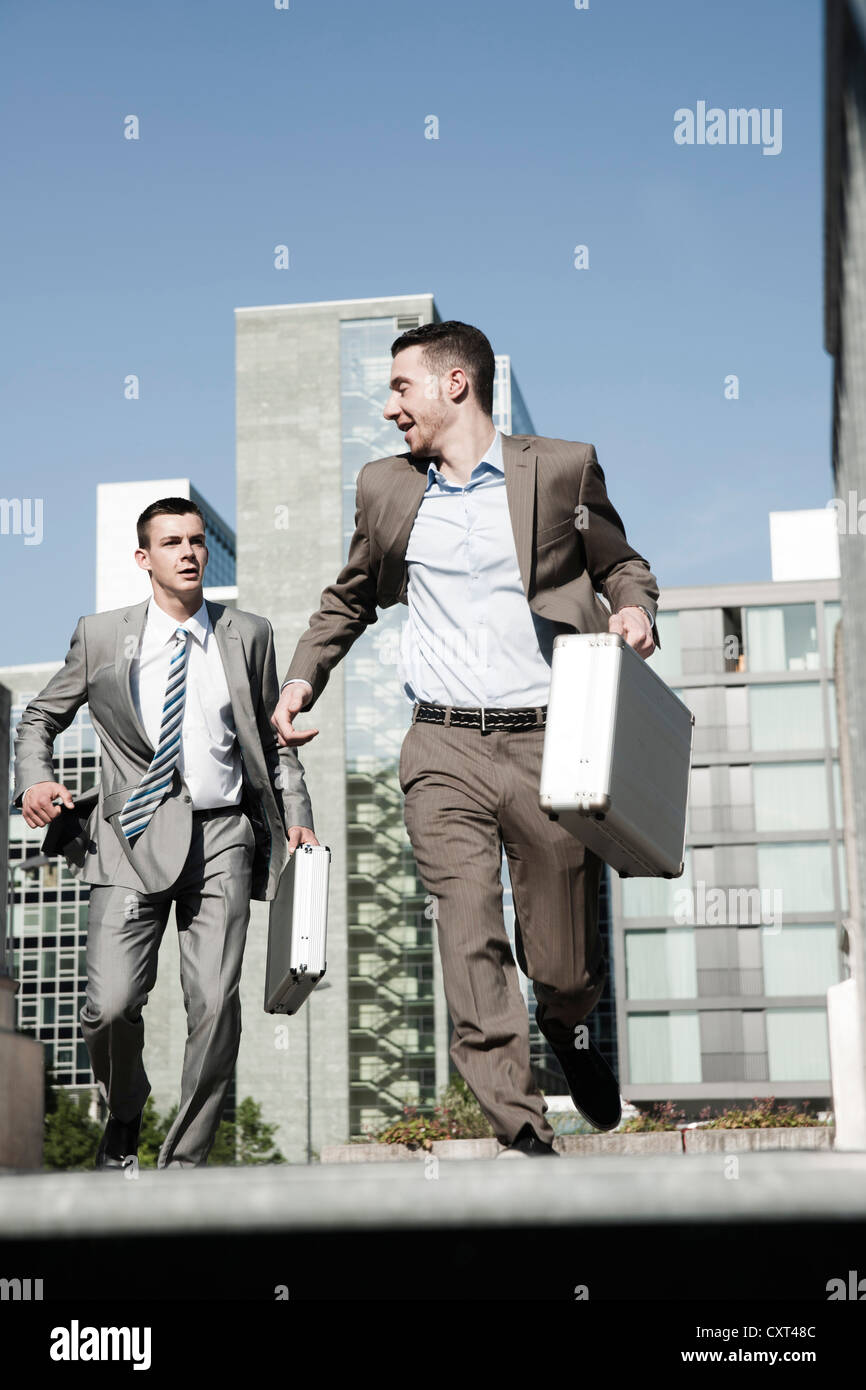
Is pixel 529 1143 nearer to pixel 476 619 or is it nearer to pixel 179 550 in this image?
pixel 476 619

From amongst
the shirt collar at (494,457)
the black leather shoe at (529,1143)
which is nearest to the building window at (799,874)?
the shirt collar at (494,457)

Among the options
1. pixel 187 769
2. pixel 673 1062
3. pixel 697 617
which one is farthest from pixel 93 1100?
pixel 187 769

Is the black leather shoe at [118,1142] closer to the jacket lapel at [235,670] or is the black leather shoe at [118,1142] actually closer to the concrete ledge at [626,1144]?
the jacket lapel at [235,670]

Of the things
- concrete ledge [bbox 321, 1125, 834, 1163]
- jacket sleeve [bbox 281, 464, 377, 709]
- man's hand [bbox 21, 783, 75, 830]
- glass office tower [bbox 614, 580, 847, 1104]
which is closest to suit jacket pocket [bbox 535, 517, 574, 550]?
jacket sleeve [bbox 281, 464, 377, 709]

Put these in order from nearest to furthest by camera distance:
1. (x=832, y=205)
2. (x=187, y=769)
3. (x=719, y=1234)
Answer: (x=719, y=1234) → (x=832, y=205) → (x=187, y=769)

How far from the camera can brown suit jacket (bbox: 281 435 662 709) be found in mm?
4957

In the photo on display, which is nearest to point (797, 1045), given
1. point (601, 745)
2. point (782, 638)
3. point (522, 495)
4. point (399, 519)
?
point (782, 638)

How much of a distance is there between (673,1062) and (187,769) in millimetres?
72615

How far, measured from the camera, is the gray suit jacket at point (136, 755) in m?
5.68

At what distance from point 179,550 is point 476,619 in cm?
148

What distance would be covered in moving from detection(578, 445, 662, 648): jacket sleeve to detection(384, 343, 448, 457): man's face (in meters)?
0.47

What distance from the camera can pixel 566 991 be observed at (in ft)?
16.2

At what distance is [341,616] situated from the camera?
552 cm
